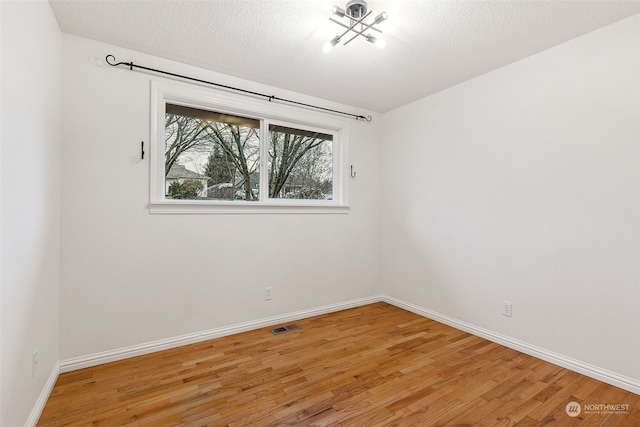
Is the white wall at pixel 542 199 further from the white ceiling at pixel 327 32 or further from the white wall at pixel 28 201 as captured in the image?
the white wall at pixel 28 201

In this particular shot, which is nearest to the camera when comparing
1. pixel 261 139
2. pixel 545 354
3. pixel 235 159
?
pixel 545 354

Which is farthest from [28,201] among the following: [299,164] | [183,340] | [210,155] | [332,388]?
[299,164]

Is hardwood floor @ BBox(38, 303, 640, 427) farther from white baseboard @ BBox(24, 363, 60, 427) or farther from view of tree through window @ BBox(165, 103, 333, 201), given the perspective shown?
view of tree through window @ BBox(165, 103, 333, 201)

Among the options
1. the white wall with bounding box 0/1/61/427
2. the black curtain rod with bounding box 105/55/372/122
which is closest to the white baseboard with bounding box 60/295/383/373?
the white wall with bounding box 0/1/61/427

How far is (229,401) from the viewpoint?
6.08 ft

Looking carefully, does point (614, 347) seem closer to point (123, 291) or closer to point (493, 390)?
point (493, 390)

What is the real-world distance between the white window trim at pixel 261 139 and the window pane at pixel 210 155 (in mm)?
85

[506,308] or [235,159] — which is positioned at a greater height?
[235,159]

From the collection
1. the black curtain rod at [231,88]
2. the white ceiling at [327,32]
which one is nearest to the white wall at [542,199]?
the white ceiling at [327,32]

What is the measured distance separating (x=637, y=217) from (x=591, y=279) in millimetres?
505

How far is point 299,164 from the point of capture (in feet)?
11.4

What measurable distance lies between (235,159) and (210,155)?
9.6 inches

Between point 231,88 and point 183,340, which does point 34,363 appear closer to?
point 183,340

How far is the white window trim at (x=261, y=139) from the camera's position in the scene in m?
2.51
